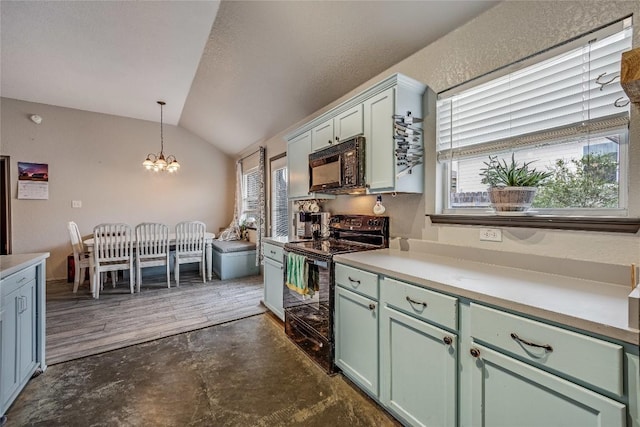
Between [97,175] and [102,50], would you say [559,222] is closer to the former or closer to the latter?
[102,50]

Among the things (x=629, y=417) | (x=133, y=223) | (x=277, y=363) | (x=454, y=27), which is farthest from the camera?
(x=133, y=223)

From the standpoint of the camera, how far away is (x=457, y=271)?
1548 millimetres

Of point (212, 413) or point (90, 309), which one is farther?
point (90, 309)

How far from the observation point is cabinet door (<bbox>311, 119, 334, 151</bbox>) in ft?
8.54

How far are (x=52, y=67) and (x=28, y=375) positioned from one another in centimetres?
366

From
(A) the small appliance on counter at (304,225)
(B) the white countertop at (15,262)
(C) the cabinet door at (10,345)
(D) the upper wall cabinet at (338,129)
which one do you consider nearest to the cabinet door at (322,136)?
(D) the upper wall cabinet at (338,129)

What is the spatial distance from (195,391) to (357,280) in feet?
4.42

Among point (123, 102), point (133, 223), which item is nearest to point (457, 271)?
point (123, 102)

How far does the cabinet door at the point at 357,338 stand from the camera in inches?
67.1

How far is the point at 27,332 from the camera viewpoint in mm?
1916

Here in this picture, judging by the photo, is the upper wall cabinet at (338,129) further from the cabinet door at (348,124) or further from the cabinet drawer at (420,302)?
the cabinet drawer at (420,302)

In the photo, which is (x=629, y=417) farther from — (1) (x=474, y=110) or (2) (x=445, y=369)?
(1) (x=474, y=110)

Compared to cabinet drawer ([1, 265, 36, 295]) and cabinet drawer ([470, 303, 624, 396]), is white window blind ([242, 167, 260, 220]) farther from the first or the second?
cabinet drawer ([470, 303, 624, 396])

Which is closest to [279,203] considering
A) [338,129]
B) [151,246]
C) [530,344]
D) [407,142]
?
[151,246]
